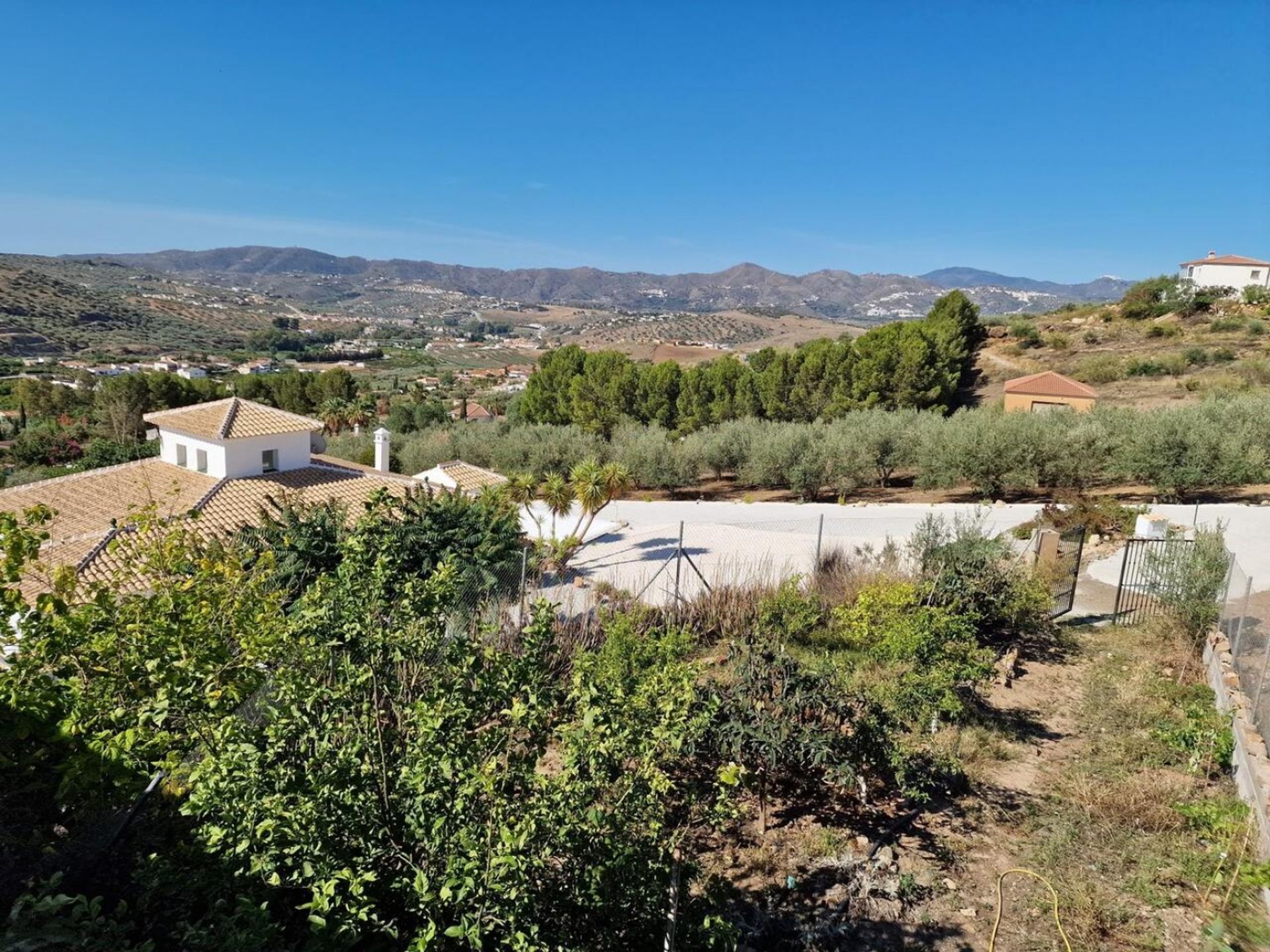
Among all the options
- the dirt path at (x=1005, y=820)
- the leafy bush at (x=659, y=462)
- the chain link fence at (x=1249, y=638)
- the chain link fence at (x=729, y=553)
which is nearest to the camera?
the dirt path at (x=1005, y=820)

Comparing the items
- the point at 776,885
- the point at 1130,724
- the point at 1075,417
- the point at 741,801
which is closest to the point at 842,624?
the point at 1130,724

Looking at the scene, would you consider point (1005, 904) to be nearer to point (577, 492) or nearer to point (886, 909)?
point (886, 909)

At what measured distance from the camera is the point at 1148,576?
11.0m

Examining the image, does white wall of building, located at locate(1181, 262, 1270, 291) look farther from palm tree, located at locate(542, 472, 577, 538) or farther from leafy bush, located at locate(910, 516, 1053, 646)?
leafy bush, located at locate(910, 516, 1053, 646)

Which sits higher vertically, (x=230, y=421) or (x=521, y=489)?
(x=230, y=421)

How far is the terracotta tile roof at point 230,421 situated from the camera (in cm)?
1720

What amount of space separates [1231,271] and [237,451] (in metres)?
81.0

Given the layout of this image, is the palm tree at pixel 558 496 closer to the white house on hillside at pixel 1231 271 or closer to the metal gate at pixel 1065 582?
the metal gate at pixel 1065 582

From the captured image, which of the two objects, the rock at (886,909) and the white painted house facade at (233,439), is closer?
the rock at (886,909)

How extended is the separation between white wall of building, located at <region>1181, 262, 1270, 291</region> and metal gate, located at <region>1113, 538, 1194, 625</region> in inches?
2700

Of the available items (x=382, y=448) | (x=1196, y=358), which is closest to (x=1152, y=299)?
(x=1196, y=358)

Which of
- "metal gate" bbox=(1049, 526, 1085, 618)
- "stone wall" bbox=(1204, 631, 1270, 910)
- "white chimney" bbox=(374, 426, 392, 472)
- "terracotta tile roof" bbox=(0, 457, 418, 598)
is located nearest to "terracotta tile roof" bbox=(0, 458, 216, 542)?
"terracotta tile roof" bbox=(0, 457, 418, 598)

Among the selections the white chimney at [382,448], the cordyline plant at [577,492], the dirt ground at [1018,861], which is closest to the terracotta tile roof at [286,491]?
the white chimney at [382,448]

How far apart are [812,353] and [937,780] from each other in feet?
94.0
